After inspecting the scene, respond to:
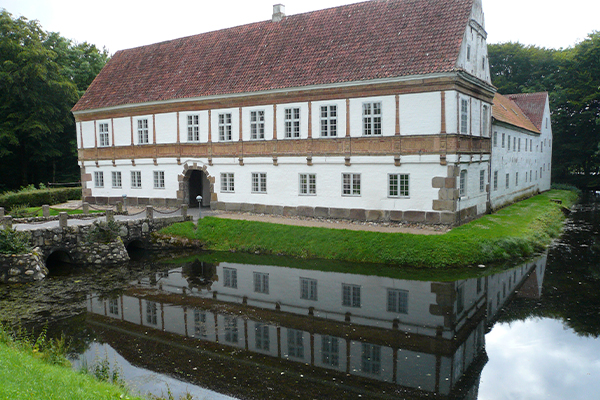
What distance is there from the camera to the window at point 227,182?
90.0ft

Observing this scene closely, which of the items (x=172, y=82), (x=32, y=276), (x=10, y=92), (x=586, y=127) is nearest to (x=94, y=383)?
(x=32, y=276)

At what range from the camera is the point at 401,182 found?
2211 centimetres

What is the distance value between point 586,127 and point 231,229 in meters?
42.2

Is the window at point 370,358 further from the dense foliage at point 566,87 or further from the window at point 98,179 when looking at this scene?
the dense foliage at point 566,87

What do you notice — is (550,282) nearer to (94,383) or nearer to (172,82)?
(94,383)

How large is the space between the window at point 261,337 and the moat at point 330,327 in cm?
5

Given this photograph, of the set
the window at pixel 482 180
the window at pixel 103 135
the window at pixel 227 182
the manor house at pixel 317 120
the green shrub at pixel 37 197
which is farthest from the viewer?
the window at pixel 103 135

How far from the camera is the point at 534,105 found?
4259cm

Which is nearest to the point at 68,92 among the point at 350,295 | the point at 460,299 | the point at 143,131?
the point at 143,131

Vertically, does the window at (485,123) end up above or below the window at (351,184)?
above

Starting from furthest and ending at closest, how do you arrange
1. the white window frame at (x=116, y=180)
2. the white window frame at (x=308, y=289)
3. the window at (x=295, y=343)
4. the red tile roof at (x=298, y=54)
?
the white window frame at (x=116, y=180) < the red tile roof at (x=298, y=54) < the white window frame at (x=308, y=289) < the window at (x=295, y=343)

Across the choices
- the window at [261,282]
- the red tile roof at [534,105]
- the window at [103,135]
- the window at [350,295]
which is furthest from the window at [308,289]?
the red tile roof at [534,105]

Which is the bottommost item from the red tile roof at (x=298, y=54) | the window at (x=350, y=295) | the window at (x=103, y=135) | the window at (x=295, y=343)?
the window at (x=295, y=343)

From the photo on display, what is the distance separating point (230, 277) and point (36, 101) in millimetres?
28565
